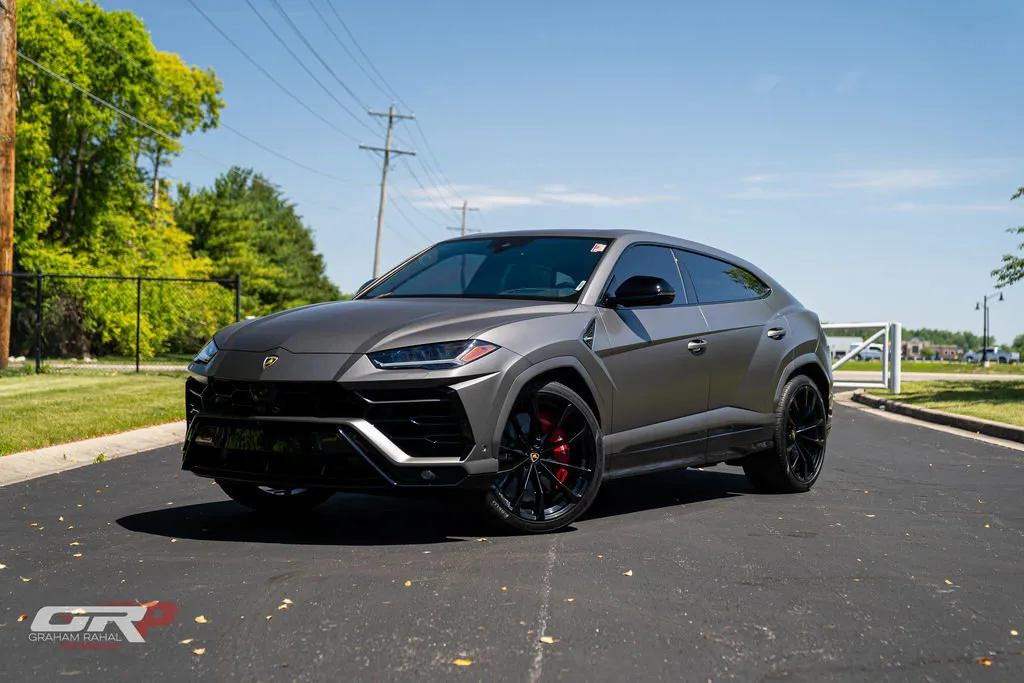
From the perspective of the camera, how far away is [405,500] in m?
7.48

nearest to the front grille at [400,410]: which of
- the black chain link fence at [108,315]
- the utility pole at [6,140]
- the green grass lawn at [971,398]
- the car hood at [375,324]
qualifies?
the car hood at [375,324]

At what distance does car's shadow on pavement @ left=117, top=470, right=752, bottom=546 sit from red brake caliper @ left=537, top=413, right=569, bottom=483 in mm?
415

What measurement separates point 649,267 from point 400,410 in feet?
7.60

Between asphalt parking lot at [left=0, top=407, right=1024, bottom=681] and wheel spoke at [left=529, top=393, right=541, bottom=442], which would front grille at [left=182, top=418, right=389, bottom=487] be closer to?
asphalt parking lot at [left=0, top=407, right=1024, bottom=681]

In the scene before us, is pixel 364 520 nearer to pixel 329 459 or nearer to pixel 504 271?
pixel 329 459

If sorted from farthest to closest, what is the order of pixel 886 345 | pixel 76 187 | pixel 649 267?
pixel 76 187
pixel 886 345
pixel 649 267

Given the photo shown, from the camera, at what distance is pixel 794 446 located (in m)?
8.09

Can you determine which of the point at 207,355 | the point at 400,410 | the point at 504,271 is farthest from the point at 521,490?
the point at 207,355

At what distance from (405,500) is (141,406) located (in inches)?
374

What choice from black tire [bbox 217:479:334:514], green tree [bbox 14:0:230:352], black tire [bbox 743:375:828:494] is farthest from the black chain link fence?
black tire [bbox 217:479:334:514]

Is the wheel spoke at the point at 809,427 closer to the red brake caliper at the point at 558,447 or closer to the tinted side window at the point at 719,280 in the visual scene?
the tinted side window at the point at 719,280

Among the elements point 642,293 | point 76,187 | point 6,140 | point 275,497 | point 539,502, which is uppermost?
point 76,187

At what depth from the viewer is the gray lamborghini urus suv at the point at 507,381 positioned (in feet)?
18.2

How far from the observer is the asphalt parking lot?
152 inches
